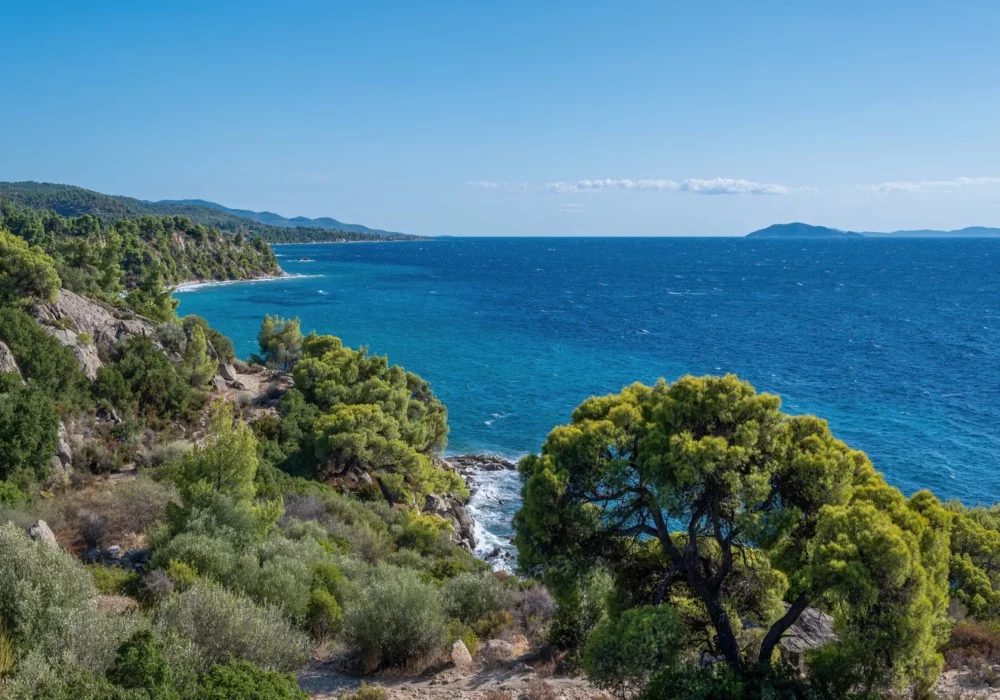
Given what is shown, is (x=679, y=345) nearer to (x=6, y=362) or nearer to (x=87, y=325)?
(x=87, y=325)

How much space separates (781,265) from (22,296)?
191544 mm

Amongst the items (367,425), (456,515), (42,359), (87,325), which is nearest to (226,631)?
(367,425)

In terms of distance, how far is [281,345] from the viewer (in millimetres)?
56875

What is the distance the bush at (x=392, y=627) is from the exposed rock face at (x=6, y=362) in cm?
2121

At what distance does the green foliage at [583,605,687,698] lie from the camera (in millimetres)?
11078

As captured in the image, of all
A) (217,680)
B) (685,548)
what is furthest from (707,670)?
(217,680)

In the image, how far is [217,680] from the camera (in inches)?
392

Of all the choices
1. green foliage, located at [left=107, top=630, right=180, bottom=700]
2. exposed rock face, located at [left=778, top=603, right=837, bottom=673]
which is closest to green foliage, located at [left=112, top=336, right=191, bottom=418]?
green foliage, located at [left=107, top=630, right=180, bottom=700]

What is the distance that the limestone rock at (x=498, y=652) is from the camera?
1445 cm

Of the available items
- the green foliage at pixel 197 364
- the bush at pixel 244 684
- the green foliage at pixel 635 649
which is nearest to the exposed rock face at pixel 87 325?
the green foliage at pixel 197 364

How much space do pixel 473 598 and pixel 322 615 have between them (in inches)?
161

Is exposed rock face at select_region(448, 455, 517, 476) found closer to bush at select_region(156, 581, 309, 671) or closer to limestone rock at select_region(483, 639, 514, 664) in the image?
limestone rock at select_region(483, 639, 514, 664)

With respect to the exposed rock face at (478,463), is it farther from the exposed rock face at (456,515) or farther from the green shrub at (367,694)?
the green shrub at (367,694)

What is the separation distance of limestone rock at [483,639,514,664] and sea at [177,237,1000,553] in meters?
19.4
